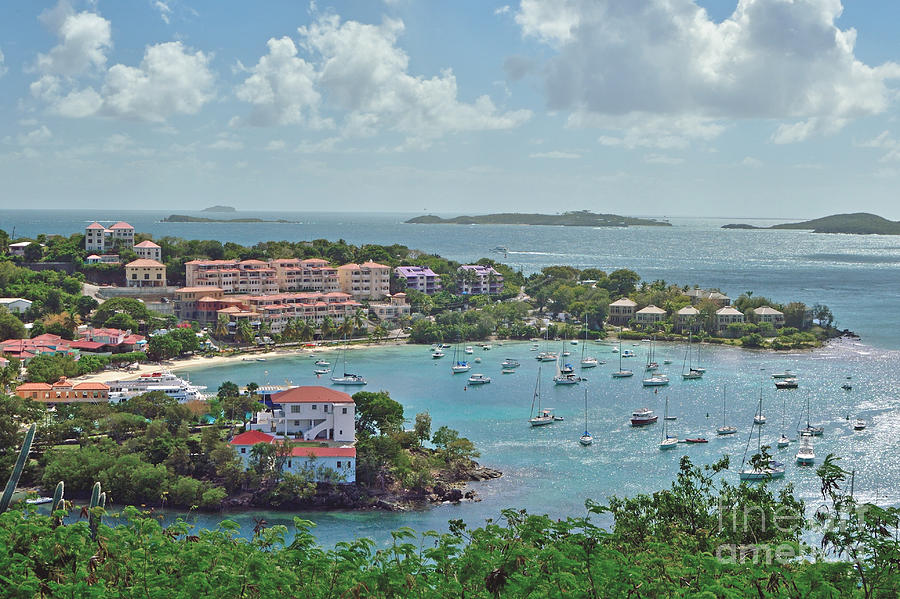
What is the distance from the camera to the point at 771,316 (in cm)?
3953

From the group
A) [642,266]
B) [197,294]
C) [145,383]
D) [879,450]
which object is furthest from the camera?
[642,266]

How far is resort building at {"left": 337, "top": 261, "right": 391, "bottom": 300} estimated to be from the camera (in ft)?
146

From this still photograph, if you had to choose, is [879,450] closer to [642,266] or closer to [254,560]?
[254,560]

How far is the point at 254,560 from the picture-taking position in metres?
7.00

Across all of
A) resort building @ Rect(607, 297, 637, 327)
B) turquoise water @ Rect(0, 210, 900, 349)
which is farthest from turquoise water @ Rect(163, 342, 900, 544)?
turquoise water @ Rect(0, 210, 900, 349)

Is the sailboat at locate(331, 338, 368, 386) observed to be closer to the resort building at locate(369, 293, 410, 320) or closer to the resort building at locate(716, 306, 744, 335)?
the resort building at locate(369, 293, 410, 320)

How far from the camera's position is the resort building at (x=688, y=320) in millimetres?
39406

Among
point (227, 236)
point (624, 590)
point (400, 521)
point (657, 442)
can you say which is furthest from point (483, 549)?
point (227, 236)

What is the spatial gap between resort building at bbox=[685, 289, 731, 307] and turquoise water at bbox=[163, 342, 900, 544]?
539 cm

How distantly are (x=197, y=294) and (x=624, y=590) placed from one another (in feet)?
113

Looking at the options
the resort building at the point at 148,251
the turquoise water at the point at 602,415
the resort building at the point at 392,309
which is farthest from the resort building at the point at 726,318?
the resort building at the point at 148,251

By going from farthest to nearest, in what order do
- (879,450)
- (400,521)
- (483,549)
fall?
(879,450), (400,521), (483,549)

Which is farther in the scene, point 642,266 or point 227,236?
point 227,236

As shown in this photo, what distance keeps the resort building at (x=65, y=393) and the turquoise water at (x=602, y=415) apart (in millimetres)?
4915
